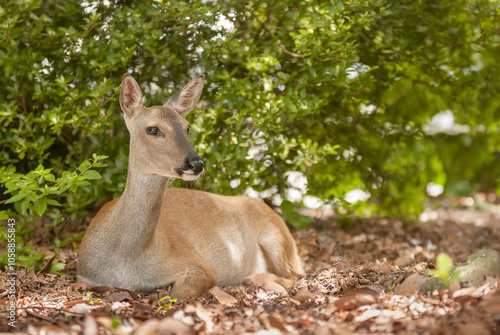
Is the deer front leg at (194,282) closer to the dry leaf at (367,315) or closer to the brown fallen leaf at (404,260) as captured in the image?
the dry leaf at (367,315)

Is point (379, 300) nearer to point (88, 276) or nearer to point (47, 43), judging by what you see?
point (88, 276)

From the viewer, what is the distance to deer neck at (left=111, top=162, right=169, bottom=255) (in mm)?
4113

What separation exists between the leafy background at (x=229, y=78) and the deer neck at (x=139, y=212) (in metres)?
0.67

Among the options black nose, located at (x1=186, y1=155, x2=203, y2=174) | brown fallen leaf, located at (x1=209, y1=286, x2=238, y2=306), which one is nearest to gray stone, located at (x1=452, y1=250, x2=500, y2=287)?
brown fallen leaf, located at (x1=209, y1=286, x2=238, y2=306)

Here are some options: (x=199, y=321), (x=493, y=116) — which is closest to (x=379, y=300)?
(x=199, y=321)

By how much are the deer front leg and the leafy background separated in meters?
1.18

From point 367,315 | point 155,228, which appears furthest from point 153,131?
point 367,315

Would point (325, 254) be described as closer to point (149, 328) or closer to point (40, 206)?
point (40, 206)

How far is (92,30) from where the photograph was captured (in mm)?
5496

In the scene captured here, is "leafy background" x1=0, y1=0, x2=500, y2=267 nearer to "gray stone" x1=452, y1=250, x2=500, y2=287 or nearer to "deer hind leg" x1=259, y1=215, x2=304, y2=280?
"deer hind leg" x1=259, y1=215, x2=304, y2=280

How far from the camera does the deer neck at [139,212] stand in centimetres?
411

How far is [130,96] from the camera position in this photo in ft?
14.4

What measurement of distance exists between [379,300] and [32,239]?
12.2ft

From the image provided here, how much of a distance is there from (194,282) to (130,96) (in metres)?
1.50
